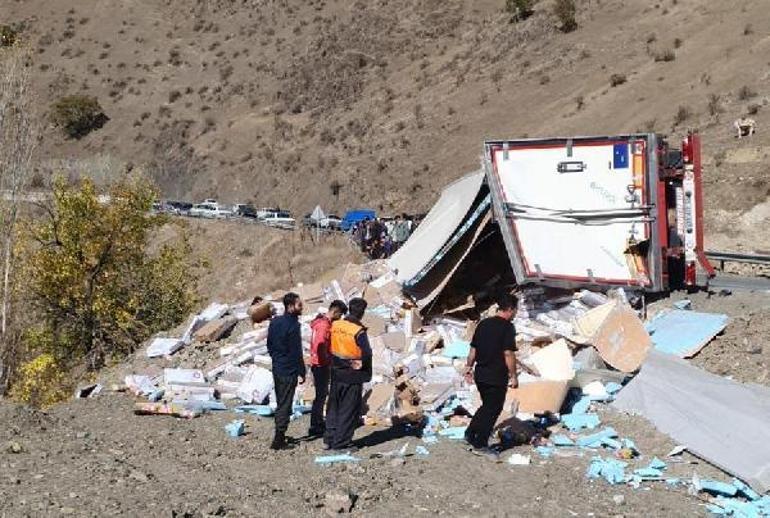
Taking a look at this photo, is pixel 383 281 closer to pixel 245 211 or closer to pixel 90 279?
pixel 90 279

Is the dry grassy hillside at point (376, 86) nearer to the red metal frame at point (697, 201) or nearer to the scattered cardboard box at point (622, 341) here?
the red metal frame at point (697, 201)

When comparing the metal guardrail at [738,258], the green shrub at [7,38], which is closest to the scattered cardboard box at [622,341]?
the metal guardrail at [738,258]

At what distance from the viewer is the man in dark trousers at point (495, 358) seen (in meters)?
8.16

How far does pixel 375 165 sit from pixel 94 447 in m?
38.7

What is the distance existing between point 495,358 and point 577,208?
499 centimetres

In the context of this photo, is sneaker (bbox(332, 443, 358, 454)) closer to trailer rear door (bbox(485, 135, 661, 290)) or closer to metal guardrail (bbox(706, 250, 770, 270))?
trailer rear door (bbox(485, 135, 661, 290))

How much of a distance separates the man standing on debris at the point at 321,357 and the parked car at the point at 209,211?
36494 millimetres

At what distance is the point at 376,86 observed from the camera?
57000 millimetres

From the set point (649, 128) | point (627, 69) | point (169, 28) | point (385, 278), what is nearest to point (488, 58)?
point (627, 69)

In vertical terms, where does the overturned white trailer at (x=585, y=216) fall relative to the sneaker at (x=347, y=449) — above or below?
above

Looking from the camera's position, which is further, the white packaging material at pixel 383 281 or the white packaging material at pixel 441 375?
the white packaging material at pixel 383 281

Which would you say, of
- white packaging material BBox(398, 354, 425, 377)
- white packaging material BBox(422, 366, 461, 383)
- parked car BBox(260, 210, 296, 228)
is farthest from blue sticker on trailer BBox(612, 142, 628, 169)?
parked car BBox(260, 210, 296, 228)

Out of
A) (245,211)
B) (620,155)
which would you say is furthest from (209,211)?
(620,155)

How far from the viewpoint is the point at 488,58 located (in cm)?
5319
